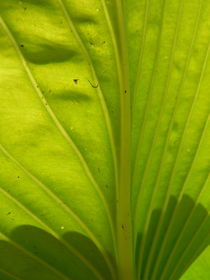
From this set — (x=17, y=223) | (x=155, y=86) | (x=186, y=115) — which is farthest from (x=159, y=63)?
(x=17, y=223)

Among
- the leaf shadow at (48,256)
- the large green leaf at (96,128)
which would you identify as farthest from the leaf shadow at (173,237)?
the leaf shadow at (48,256)

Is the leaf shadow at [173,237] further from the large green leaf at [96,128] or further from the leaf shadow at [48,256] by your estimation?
the leaf shadow at [48,256]

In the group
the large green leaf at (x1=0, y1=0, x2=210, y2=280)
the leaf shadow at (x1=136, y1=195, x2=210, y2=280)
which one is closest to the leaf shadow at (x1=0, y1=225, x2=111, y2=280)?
the large green leaf at (x1=0, y1=0, x2=210, y2=280)

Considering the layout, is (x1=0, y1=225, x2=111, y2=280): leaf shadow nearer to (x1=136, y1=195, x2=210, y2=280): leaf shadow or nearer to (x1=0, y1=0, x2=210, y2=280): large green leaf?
(x1=0, y1=0, x2=210, y2=280): large green leaf

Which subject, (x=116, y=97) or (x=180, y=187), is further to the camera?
(x=180, y=187)

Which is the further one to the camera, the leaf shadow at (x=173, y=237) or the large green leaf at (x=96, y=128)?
the leaf shadow at (x=173, y=237)

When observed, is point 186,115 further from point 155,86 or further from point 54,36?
point 54,36

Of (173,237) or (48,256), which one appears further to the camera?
(173,237)
